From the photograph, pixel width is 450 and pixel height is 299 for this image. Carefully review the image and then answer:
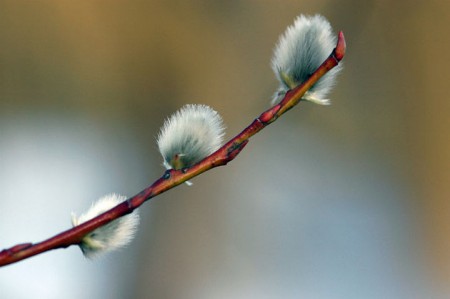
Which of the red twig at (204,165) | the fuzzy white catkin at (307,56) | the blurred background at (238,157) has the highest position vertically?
the blurred background at (238,157)

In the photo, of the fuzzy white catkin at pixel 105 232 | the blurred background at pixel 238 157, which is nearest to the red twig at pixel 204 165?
the fuzzy white catkin at pixel 105 232

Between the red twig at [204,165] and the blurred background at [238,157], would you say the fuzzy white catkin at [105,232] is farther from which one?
the blurred background at [238,157]

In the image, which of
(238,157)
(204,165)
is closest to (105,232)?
(204,165)

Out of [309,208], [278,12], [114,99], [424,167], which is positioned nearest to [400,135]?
[424,167]

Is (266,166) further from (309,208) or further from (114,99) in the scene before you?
(114,99)

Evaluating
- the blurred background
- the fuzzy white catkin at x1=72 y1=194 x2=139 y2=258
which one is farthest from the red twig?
the blurred background

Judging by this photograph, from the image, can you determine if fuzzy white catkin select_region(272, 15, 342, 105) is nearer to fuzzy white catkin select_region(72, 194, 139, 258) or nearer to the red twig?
the red twig

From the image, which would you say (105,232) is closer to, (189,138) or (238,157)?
(189,138)
